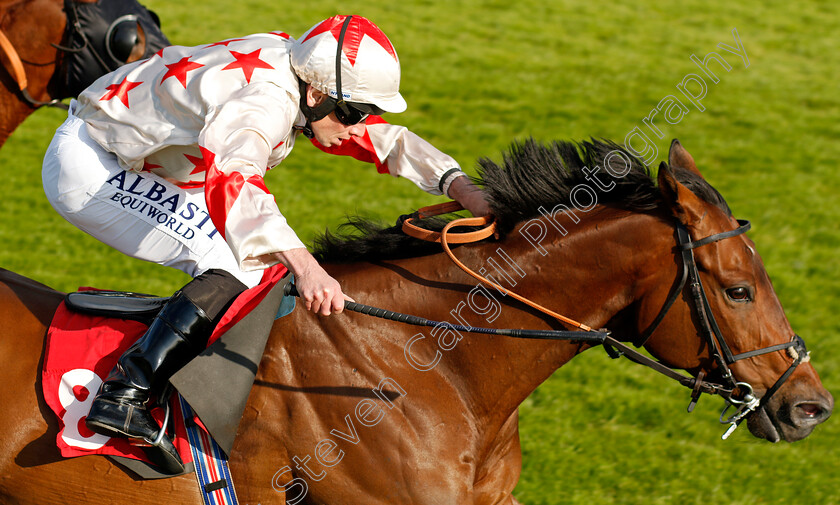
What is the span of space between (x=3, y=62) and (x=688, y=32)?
10761 millimetres

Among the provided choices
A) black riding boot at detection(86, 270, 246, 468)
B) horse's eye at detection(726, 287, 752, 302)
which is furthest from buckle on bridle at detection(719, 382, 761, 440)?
black riding boot at detection(86, 270, 246, 468)

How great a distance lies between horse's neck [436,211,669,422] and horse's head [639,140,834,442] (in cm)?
12

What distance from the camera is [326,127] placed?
2.89 meters

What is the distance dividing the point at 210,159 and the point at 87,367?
836 millimetres

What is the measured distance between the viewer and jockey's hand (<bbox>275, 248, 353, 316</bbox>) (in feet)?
7.79

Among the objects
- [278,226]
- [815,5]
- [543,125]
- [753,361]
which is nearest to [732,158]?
[543,125]

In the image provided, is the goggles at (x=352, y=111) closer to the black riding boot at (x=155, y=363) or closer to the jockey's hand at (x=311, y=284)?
the jockey's hand at (x=311, y=284)

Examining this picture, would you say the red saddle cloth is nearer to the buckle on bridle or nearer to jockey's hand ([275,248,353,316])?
jockey's hand ([275,248,353,316])

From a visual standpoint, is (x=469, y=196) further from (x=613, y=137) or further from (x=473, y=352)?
(x=613, y=137)

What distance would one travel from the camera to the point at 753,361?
2629mm

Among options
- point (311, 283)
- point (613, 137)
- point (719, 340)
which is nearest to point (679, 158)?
point (719, 340)

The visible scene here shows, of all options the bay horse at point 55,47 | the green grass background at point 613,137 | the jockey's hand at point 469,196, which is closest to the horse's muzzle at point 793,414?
the jockey's hand at point 469,196

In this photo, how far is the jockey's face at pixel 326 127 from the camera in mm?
2785

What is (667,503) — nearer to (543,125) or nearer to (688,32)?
(543,125)
